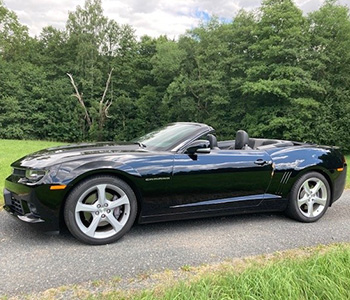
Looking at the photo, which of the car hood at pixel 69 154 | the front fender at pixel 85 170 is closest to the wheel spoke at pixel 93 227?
the front fender at pixel 85 170

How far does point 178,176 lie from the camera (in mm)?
3207

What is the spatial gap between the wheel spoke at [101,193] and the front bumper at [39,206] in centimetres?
39

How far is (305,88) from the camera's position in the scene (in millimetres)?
21562

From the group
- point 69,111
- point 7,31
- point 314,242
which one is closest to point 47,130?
point 69,111

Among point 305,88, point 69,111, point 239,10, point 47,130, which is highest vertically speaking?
point 239,10

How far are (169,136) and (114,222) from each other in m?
1.29

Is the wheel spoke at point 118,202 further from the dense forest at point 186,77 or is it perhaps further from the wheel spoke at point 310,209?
the dense forest at point 186,77

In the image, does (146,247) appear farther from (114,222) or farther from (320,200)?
(320,200)

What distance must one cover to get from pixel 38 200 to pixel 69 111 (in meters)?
30.9

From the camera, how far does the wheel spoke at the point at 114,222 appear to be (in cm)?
298

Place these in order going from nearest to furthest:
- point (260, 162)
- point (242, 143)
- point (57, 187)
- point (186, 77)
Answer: point (57, 187)
point (260, 162)
point (242, 143)
point (186, 77)

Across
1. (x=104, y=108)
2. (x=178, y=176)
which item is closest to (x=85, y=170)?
(x=178, y=176)

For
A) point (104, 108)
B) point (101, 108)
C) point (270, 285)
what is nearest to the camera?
point (270, 285)

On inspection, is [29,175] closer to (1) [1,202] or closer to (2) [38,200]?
(2) [38,200]
